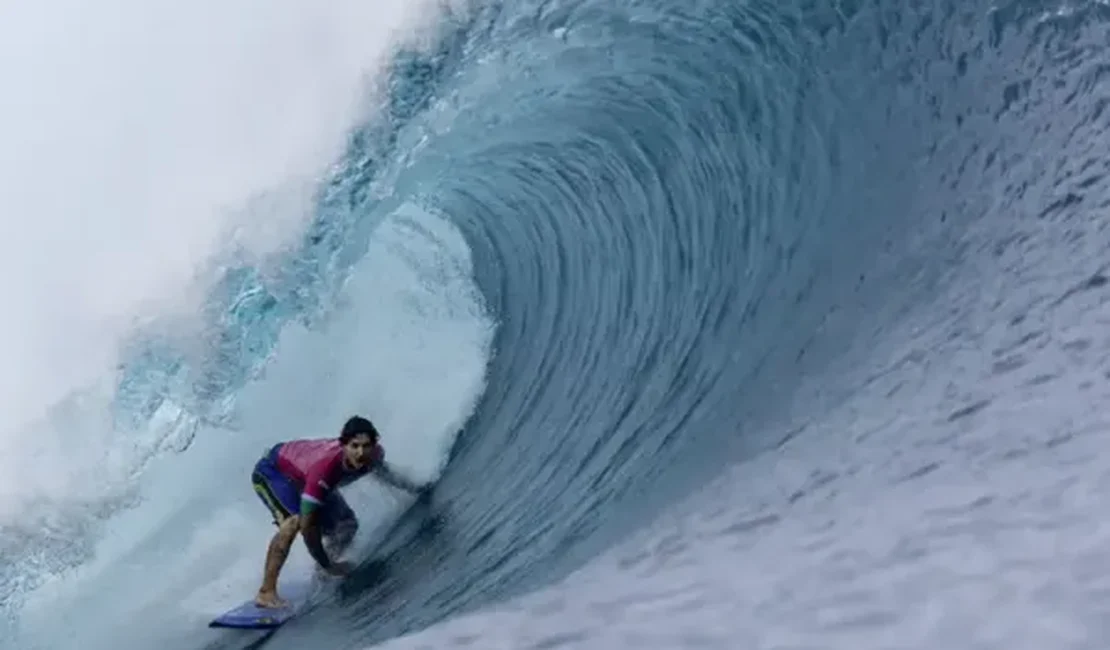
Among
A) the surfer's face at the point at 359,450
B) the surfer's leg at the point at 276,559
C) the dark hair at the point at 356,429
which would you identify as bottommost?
the surfer's leg at the point at 276,559

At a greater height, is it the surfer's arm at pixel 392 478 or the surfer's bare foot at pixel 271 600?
the surfer's arm at pixel 392 478

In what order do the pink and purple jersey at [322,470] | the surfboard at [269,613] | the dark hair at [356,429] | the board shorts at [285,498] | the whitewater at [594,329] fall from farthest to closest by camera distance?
the board shorts at [285,498], the surfboard at [269,613], the pink and purple jersey at [322,470], the dark hair at [356,429], the whitewater at [594,329]

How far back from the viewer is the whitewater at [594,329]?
280 cm

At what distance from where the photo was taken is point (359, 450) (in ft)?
15.9

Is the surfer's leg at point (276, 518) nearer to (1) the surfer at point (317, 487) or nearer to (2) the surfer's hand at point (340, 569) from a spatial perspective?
(1) the surfer at point (317, 487)

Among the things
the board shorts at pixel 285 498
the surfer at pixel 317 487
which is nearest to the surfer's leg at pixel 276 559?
the surfer at pixel 317 487

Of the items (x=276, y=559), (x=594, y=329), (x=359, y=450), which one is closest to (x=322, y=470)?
(x=359, y=450)

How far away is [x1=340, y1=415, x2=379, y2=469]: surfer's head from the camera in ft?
15.9

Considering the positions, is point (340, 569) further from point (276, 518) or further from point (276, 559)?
point (276, 518)

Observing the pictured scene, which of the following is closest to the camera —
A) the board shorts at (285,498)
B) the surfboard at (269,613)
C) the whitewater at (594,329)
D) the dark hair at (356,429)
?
the whitewater at (594,329)

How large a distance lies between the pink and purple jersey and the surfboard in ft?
1.37

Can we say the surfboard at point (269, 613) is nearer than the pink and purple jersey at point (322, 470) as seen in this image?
No

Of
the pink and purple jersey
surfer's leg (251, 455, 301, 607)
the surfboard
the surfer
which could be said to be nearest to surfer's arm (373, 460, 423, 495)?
the surfer

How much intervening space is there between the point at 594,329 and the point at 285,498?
60.7 inches
